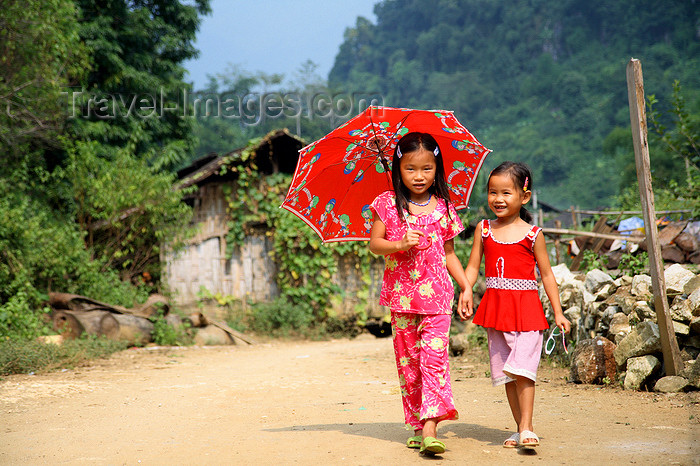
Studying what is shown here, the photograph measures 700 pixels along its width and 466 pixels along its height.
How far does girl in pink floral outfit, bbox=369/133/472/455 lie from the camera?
358cm

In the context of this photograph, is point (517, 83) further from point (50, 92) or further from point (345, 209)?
point (345, 209)

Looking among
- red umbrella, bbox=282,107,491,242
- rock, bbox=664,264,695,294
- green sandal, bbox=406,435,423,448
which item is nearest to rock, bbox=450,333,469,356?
rock, bbox=664,264,695,294

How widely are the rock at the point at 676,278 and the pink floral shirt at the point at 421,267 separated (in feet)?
9.00

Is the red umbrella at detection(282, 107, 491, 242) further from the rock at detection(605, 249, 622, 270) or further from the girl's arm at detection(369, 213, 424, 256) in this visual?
the rock at detection(605, 249, 622, 270)

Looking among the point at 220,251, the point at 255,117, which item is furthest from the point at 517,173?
the point at 255,117

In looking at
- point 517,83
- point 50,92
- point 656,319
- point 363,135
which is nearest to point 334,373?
point 656,319

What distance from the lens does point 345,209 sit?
430 cm

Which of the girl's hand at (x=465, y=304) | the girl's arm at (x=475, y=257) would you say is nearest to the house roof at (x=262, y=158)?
the girl's arm at (x=475, y=257)

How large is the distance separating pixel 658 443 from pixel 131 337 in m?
8.15

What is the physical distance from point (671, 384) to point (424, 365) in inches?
97.2

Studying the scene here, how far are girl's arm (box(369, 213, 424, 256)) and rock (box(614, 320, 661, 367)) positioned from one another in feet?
9.03

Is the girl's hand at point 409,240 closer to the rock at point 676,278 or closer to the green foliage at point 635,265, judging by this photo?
the rock at point 676,278

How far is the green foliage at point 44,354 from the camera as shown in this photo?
7.37 metres

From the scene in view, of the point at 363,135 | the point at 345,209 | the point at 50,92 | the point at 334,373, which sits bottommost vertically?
the point at 334,373
